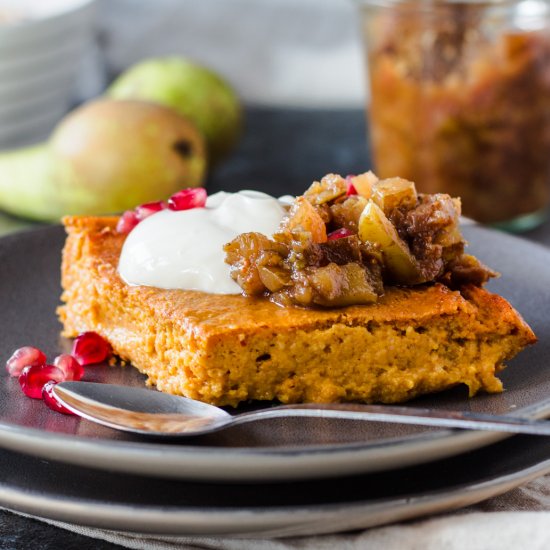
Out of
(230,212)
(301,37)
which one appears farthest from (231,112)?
(230,212)

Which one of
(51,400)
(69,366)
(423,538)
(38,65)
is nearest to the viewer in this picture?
(423,538)

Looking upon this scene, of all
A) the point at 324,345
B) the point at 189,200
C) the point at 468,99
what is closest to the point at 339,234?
the point at 324,345

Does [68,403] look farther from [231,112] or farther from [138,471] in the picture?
[231,112]

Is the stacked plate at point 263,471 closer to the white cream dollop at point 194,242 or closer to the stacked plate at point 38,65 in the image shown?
the white cream dollop at point 194,242

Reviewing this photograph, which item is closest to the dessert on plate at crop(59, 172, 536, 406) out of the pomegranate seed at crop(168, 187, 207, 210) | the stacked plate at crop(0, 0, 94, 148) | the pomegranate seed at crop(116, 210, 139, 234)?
the pomegranate seed at crop(168, 187, 207, 210)

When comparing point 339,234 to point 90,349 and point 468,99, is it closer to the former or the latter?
point 90,349

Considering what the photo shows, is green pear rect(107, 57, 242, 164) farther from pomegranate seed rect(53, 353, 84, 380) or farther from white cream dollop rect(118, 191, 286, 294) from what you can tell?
pomegranate seed rect(53, 353, 84, 380)
